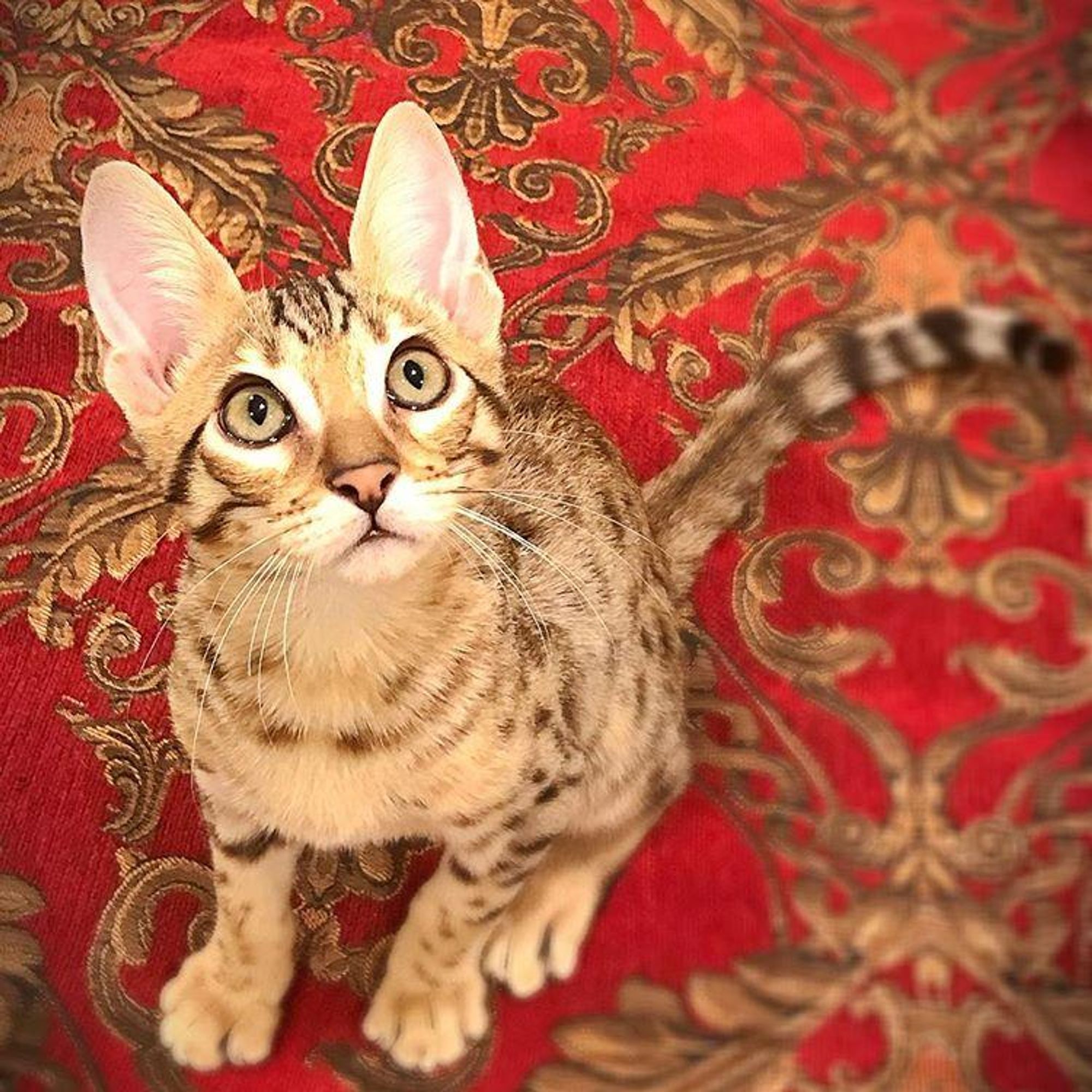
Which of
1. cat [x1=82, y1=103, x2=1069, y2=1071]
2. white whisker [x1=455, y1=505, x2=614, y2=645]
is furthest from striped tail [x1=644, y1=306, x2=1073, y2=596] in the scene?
white whisker [x1=455, y1=505, x2=614, y2=645]

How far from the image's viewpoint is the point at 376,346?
667 mm

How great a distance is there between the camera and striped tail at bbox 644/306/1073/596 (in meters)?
0.87

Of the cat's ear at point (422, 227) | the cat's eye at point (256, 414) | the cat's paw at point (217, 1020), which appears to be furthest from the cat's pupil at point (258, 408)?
the cat's paw at point (217, 1020)

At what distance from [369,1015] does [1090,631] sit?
548 mm

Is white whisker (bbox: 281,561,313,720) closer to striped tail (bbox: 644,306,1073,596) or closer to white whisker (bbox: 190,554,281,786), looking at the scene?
white whisker (bbox: 190,554,281,786)

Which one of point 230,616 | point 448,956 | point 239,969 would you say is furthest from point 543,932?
point 230,616

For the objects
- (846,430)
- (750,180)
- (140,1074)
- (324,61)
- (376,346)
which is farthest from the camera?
(324,61)

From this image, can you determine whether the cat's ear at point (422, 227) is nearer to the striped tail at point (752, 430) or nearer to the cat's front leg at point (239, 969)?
the striped tail at point (752, 430)

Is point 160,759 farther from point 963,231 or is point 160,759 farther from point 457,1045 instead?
point 963,231

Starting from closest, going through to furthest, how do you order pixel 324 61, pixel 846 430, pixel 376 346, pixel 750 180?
pixel 376 346, pixel 846 430, pixel 750 180, pixel 324 61

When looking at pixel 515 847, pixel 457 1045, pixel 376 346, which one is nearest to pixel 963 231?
pixel 376 346

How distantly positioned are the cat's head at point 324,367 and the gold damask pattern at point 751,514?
1.02ft

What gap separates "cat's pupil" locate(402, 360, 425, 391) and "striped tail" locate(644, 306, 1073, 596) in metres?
0.31

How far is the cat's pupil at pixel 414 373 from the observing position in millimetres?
674
